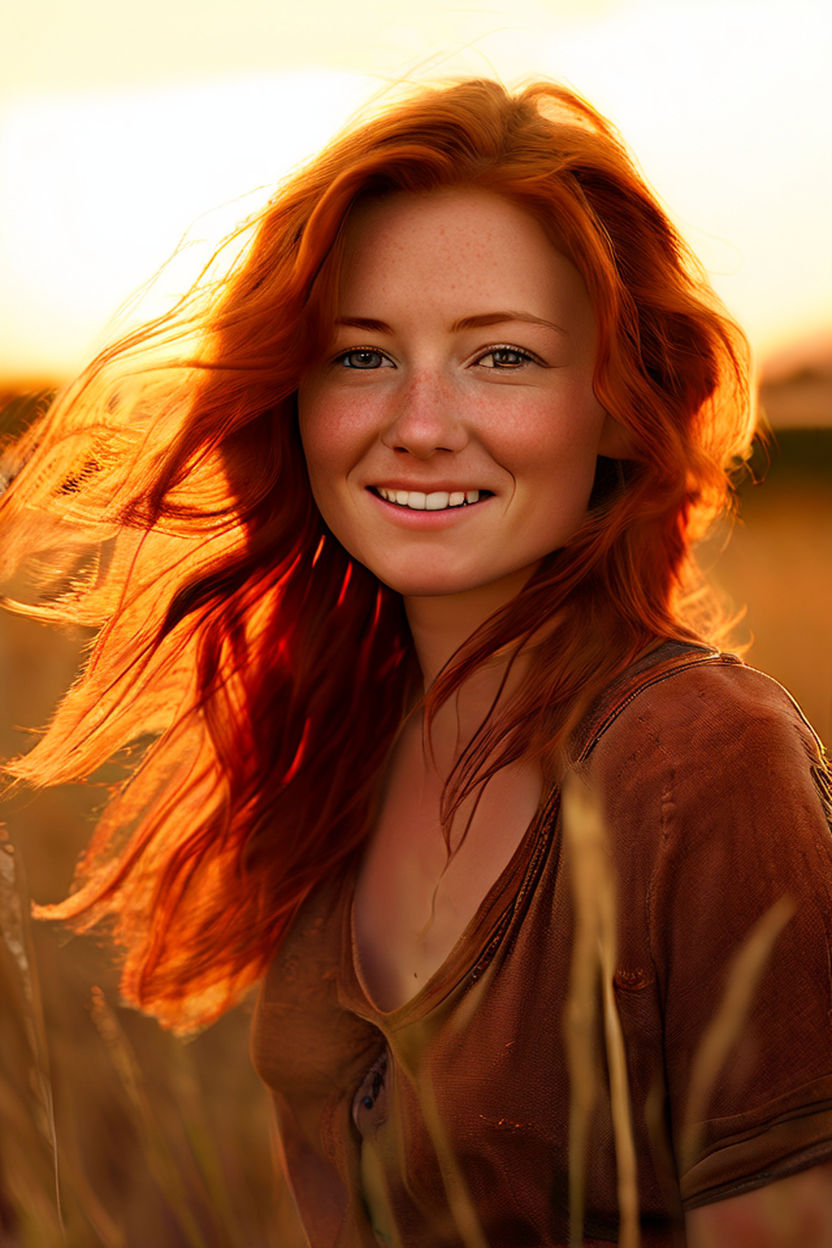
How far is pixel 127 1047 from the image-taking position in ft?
4.22

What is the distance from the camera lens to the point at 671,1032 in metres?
1.17

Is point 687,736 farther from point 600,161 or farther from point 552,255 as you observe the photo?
point 600,161

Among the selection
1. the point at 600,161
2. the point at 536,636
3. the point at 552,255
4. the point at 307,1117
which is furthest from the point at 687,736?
the point at 307,1117

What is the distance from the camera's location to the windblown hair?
1.43m

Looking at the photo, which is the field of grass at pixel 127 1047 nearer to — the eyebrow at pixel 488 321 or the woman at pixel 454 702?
the woman at pixel 454 702

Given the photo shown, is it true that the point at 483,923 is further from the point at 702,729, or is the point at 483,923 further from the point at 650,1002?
the point at 702,729

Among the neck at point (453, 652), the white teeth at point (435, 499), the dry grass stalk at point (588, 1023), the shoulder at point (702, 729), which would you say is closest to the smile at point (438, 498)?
the white teeth at point (435, 499)

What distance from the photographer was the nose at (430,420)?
4.49 feet

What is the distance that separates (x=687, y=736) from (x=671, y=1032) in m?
0.30

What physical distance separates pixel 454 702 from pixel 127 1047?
60cm

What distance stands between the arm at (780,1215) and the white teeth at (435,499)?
2.61ft

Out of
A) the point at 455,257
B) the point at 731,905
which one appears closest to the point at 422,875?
the point at 731,905

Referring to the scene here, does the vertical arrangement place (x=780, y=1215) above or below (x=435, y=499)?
below

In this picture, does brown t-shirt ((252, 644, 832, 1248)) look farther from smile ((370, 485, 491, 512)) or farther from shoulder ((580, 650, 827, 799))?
smile ((370, 485, 491, 512))
